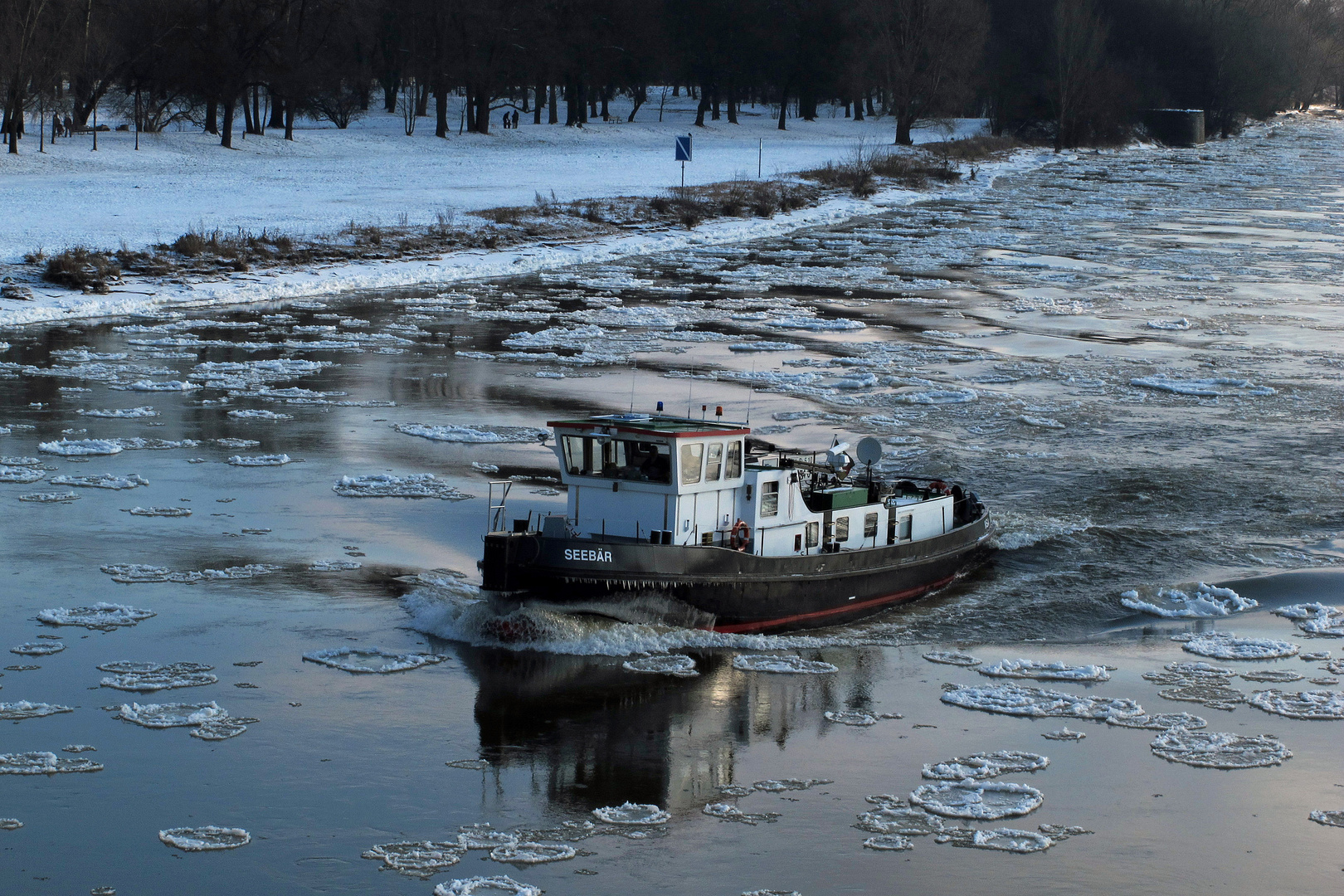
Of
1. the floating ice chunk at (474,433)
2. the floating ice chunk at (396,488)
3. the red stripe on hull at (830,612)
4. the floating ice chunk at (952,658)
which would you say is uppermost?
the floating ice chunk at (474,433)

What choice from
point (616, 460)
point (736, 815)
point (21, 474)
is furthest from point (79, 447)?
point (736, 815)

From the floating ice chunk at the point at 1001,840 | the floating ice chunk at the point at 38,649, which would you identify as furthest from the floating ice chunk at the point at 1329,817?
the floating ice chunk at the point at 38,649

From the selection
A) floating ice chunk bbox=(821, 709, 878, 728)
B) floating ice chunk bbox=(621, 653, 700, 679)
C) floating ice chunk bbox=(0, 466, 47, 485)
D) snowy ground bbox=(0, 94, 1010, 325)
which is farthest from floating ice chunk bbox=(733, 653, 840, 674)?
snowy ground bbox=(0, 94, 1010, 325)

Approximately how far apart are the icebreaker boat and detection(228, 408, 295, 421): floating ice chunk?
32.5 feet

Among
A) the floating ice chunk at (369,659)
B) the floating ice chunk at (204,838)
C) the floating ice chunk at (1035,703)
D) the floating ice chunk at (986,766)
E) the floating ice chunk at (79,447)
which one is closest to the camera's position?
the floating ice chunk at (204,838)

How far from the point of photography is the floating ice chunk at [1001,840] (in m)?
13.5

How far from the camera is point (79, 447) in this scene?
89.0ft

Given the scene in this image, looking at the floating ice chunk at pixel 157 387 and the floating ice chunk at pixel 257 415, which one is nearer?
the floating ice chunk at pixel 257 415

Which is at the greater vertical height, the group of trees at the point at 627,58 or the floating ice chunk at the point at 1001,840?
the group of trees at the point at 627,58

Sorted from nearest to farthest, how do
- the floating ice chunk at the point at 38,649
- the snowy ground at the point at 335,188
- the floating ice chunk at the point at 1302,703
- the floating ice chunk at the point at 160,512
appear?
the floating ice chunk at the point at 1302,703 → the floating ice chunk at the point at 38,649 → the floating ice chunk at the point at 160,512 → the snowy ground at the point at 335,188

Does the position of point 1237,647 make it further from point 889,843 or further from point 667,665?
point 889,843

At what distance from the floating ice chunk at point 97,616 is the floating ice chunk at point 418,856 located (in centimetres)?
709

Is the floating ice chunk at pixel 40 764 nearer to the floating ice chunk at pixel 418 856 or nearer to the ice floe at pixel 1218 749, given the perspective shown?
the floating ice chunk at pixel 418 856

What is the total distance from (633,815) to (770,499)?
770 centimetres
